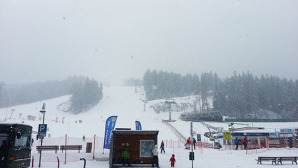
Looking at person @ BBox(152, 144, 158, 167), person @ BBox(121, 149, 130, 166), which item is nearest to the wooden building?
person @ BBox(152, 144, 158, 167)

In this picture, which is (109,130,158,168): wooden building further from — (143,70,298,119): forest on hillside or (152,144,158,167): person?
(143,70,298,119): forest on hillside

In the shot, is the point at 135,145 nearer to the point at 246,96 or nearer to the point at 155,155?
the point at 155,155

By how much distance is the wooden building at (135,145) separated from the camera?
57.7 ft

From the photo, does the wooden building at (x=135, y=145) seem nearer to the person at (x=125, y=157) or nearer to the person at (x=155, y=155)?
the person at (x=155, y=155)

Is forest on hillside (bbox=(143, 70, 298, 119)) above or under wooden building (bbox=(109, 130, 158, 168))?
above

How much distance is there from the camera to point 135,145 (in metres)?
17.8

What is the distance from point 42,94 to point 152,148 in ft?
620

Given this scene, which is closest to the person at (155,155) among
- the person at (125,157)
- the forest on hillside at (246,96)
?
the person at (125,157)

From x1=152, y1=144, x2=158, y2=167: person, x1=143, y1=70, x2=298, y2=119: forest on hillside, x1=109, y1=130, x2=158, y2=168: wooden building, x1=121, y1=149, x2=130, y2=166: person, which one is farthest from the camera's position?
x1=143, y1=70, x2=298, y2=119: forest on hillside

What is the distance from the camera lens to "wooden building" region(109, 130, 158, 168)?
57.7ft

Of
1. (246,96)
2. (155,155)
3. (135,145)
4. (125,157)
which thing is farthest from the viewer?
(246,96)

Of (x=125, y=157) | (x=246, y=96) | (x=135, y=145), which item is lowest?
(x=125, y=157)

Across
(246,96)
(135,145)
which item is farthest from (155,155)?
(246,96)

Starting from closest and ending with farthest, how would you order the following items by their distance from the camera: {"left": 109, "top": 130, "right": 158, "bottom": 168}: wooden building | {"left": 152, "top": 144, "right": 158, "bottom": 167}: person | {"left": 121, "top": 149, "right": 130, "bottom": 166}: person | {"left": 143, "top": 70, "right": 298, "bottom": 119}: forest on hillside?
{"left": 121, "top": 149, "right": 130, "bottom": 166}: person < {"left": 152, "top": 144, "right": 158, "bottom": 167}: person < {"left": 109, "top": 130, "right": 158, "bottom": 168}: wooden building < {"left": 143, "top": 70, "right": 298, "bottom": 119}: forest on hillside
